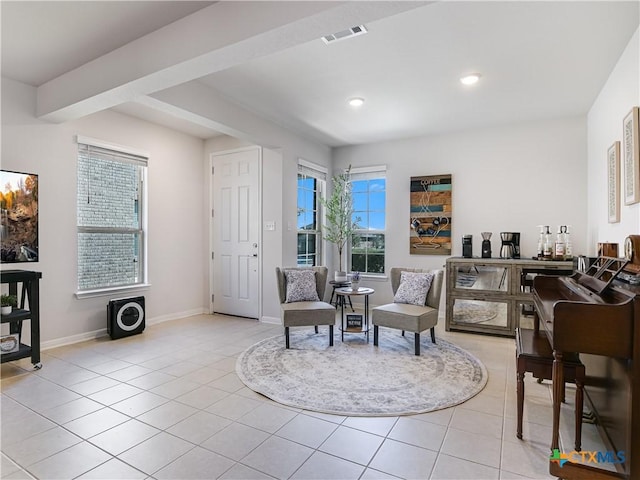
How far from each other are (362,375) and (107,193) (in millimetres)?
3621

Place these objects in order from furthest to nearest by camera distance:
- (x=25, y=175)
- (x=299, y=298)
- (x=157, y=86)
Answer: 1. (x=299, y=298)
2. (x=25, y=175)
3. (x=157, y=86)

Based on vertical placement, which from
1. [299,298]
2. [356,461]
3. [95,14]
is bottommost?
[356,461]

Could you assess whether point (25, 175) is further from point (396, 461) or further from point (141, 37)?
point (396, 461)

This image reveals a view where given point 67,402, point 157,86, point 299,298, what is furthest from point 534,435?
point 157,86

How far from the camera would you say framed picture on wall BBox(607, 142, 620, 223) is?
296cm

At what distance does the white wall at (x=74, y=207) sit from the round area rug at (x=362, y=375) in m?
1.92

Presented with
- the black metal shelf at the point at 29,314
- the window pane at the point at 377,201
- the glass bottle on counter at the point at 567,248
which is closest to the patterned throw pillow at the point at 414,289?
the glass bottle on counter at the point at 567,248

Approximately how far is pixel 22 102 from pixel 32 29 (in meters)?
1.24

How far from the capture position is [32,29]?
2.56 metres

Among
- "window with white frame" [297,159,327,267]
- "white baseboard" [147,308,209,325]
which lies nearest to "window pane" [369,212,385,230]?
"window with white frame" [297,159,327,267]

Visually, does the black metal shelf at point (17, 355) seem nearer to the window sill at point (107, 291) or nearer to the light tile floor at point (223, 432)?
the light tile floor at point (223, 432)

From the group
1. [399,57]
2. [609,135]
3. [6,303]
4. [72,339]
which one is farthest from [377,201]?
[6,303]

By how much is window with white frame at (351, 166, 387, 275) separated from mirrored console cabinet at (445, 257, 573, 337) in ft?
4.72

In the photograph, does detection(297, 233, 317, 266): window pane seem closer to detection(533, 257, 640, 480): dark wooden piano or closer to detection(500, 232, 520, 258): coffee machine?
detection(500, 232, 520, 258): coffee machine
